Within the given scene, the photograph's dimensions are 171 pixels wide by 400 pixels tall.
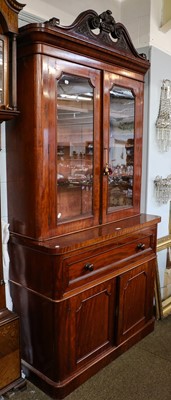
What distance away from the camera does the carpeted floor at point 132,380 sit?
1.90m

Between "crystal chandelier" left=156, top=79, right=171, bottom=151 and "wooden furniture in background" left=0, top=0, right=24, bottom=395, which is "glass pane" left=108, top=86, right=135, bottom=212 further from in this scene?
"wooden furniture in background" left=0, top=0, right=24, bottom=395

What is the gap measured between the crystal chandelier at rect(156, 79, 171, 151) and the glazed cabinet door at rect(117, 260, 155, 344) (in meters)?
1.02

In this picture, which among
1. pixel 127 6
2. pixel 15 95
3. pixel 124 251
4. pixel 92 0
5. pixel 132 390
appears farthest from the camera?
pixel 127 6

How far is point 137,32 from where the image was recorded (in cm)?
255

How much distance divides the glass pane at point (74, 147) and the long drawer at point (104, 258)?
244 mm

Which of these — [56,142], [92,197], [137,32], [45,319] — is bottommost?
[45,319]

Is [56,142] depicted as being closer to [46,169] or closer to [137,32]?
[46,169]

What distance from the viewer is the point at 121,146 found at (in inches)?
90.9

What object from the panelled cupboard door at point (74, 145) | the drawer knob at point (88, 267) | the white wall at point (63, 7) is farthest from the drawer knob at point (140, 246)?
the white wall at point (63, 7)

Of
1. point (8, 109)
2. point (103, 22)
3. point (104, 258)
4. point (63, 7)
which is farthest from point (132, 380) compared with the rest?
point (63, 7)

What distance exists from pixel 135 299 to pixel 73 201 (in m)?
0.89

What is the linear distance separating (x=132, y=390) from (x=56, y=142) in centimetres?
153

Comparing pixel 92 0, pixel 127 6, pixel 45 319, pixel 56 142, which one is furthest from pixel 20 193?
pixel 127 6

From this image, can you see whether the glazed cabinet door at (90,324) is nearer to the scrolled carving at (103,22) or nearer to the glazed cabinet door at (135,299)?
the glazed cabinet door at (135,299)
